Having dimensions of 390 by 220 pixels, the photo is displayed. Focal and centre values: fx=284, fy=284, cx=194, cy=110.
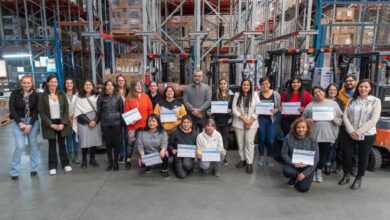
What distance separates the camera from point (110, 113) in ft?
16.4

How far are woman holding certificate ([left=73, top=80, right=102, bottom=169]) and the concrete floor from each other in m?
0.58

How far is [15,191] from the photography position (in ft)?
14.3

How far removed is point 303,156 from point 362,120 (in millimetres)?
989

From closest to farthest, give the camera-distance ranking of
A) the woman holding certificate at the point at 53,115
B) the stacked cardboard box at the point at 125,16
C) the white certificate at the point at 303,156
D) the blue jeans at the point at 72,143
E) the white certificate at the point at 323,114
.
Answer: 1. the white certificate at the point at 303,156
2. the white certificate at the point at 323,114
3. the woman holding certificate at the point at 53,115
4. the blue jeans at the point at 72,143
5. the stacked cardboard box at the point at 125,16

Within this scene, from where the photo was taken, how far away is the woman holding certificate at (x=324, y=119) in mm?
4371

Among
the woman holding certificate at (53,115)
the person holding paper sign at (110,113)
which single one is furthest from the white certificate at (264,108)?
the woman holding certificate at (53,115)

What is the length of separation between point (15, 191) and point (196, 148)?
289cm

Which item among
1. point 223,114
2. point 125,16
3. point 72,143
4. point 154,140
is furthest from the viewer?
point 125,16

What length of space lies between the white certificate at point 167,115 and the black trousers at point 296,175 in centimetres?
207

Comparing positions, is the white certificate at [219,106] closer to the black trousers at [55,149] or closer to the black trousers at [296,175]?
the black trousers at [296,175]

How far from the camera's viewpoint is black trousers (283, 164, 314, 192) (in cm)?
423

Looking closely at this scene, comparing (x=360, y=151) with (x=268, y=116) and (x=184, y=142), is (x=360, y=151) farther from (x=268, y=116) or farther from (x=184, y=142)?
(x=184, y=142)

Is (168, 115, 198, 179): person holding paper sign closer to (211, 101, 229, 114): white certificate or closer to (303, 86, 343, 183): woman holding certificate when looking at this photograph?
(211, 101, 229, 114): white certificate

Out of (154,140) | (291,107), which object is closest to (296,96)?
(291,107)
